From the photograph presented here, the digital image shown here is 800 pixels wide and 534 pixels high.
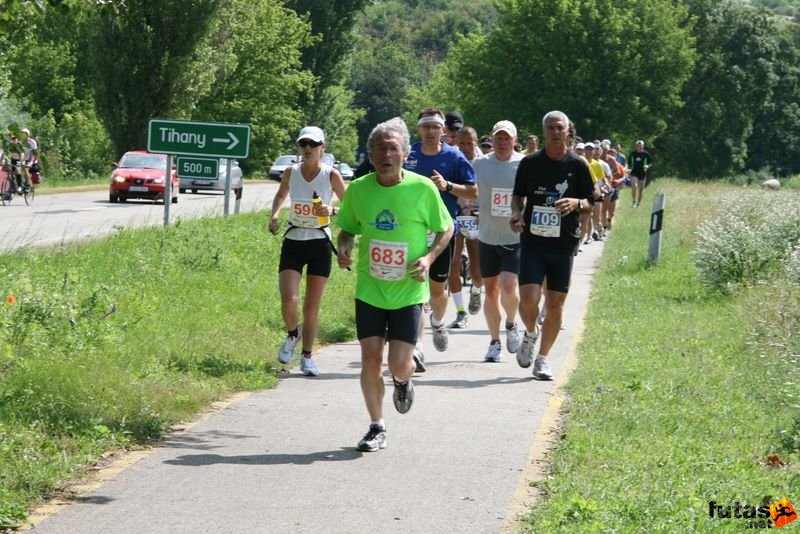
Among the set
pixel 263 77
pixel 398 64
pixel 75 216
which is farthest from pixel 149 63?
pixel 398 64

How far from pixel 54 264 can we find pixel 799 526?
9549 millimetres

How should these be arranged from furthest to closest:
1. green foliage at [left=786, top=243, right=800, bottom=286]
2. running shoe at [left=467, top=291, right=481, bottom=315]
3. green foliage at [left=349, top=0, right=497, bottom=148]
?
green foliage at [left=349, top=0, right=497, bottom=148]
running shoe at [left=467, top=291, right=481, bottom=315]
green foliage at [left=786, top=243, right=800, bottom=286]

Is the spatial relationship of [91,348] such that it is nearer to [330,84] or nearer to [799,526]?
[799,526]

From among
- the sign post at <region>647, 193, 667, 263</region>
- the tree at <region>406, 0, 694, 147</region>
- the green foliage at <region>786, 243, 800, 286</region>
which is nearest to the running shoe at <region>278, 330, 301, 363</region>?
the green foliage at <region>786, 243, 800, 286</region>

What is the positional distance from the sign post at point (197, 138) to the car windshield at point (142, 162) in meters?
20.5

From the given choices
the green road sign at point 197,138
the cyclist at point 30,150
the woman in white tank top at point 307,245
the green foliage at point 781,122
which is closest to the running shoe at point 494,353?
the woman in white tank top at point 307,245

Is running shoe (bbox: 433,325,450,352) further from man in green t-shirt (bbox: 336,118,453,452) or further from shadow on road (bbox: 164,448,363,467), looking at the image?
shadow on road (bbox: 164,448,363,467)

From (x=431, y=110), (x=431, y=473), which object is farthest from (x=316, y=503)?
(x=431, y=110)

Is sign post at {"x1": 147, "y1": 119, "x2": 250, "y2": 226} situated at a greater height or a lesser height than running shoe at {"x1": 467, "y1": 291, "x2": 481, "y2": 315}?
greater

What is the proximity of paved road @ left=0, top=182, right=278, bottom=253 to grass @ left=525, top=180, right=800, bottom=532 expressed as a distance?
7.68 m

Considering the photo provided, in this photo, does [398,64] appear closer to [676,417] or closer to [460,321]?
[460,321]

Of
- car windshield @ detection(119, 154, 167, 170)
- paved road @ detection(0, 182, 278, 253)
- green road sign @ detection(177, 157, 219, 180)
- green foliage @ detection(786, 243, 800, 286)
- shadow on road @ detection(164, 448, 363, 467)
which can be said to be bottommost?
paved road @ detection(0, 182, 278, 253)

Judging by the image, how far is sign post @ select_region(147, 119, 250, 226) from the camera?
17.0m

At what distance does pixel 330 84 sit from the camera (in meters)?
85.3
